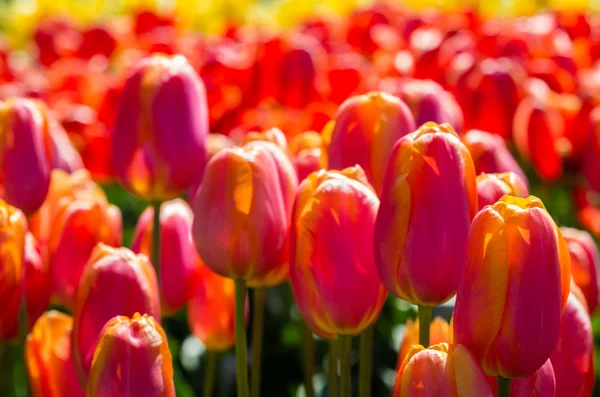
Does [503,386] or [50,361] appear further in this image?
[50,361]

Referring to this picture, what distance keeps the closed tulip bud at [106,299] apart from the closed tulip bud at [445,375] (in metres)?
0.25

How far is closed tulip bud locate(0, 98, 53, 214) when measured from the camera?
41.3 inches

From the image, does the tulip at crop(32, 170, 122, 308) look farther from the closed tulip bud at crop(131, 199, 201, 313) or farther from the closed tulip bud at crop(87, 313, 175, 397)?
the closed tulip bud at crop(87, 313, 175, 397)

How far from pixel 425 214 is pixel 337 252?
0.27 feet

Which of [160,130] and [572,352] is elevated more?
[160,130]

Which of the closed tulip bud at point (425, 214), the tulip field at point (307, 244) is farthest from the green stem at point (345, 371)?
the closed tulip bud at point (425, 214)

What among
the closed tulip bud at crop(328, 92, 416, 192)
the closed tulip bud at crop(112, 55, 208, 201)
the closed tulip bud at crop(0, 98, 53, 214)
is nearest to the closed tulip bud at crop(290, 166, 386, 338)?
the closed tulip bud at crop(328, 92, 416, 192)

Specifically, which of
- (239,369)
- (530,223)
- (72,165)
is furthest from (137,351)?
(72,165)

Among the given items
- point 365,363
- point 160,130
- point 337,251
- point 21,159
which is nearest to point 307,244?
point 337,251

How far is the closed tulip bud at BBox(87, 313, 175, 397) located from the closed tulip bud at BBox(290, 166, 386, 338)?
15 centimetres

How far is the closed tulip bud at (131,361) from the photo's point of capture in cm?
70

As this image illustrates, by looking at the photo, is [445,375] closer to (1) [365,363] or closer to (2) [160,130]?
(1) [365,363]

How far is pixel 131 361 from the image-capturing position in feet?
2.31

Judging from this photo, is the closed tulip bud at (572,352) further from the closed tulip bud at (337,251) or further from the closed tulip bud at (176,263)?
the closed tulip bud at (176,263)
